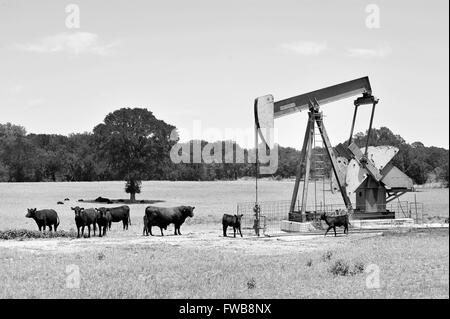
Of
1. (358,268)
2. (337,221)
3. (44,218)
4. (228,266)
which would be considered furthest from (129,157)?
(358,268)

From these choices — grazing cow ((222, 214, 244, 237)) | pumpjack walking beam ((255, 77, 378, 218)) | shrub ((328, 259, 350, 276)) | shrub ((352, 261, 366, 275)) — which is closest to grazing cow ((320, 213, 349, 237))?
pumpjack walking beam ((255, 77, 378, 218))

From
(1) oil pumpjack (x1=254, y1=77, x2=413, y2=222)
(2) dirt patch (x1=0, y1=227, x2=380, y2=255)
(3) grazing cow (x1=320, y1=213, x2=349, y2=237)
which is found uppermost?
(1) oil pumpjack (x1=254, y1=77, x2=413, y2=222)

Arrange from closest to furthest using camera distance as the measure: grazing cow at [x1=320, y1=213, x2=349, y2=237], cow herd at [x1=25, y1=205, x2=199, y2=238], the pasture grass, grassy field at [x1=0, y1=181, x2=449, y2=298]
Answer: the pasture grass
grassy field at [x1=0, y1=181, x2=449, y2=298]
grazing cow at [x1=320, y1=213, x2=349, y2=237]
cow herd at [x1=25, y1=205, x2=199, y2=238]

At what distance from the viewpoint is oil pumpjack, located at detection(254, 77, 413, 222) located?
22.5 meters

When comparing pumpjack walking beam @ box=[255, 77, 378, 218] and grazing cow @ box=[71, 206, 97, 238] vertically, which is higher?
pumpjack walking beam @ box=[255, 77, 378, 218]

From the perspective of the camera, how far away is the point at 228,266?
12922mm

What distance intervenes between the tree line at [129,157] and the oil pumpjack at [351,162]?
14.7 meters

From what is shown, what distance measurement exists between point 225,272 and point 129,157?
4134 cm

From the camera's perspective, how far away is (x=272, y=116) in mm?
21391

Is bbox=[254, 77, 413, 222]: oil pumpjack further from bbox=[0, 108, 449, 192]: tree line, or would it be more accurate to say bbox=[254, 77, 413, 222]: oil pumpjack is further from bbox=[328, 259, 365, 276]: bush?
bbox=[0, 108, 449, 192]: tree line

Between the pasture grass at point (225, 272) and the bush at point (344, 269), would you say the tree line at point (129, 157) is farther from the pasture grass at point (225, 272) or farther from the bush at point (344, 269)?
the bush at point (344, 269)

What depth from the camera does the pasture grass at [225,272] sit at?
9.92m

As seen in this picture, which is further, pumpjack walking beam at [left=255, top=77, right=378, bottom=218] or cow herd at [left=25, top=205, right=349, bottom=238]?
pumpjack walking beam at [left=255, top=77, right=378, bottom=218]
